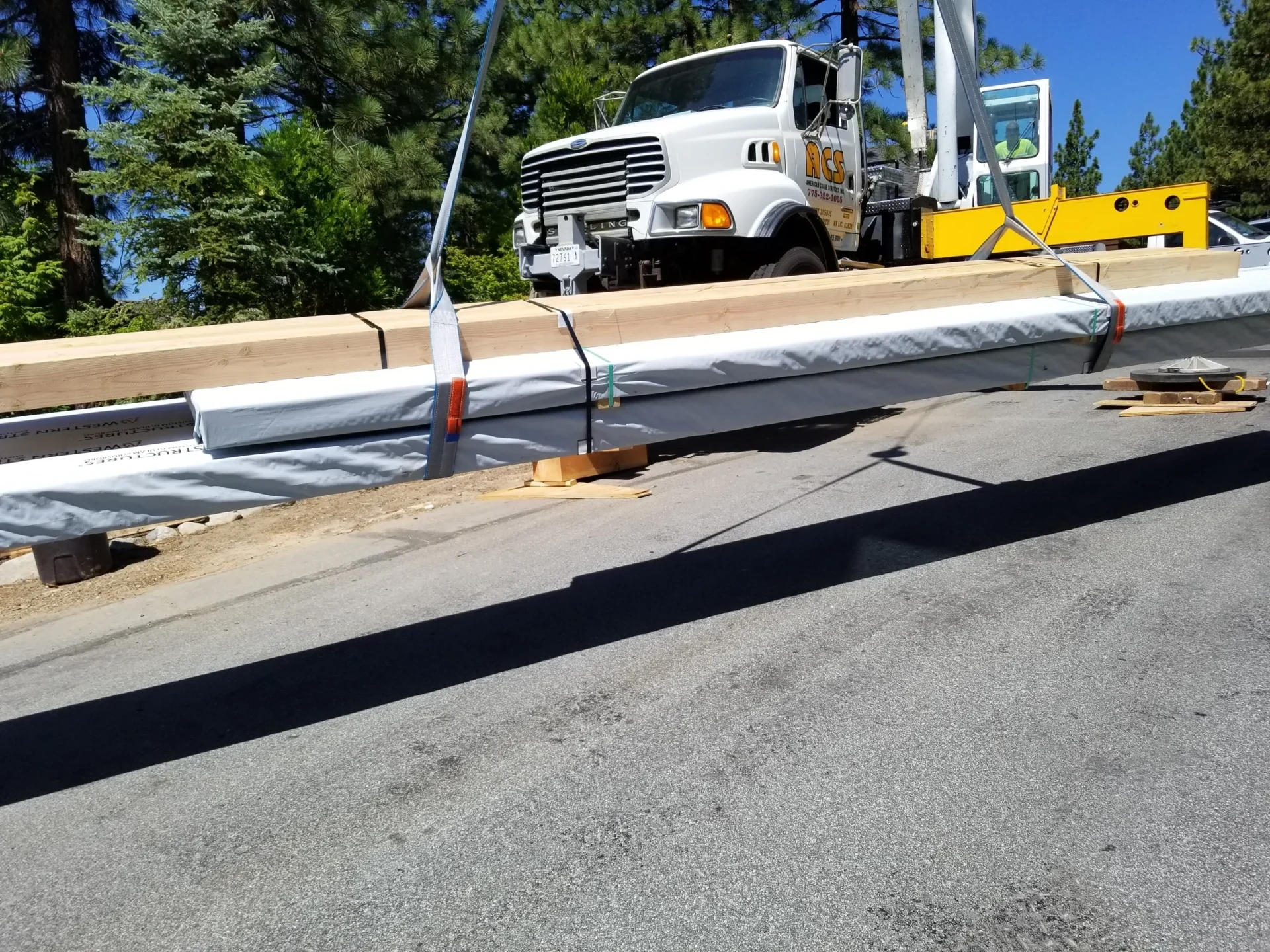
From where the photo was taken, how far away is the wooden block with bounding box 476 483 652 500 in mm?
7781

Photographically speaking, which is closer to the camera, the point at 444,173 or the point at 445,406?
the point at 445,406

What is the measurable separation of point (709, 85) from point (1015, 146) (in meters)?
6.46

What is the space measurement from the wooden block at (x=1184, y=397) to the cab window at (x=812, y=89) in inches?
151

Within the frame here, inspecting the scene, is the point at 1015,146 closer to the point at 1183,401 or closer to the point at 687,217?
the point at 1183,401

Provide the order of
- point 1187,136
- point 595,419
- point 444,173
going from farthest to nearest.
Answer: point 1187,136
point 444,173
point 595,419

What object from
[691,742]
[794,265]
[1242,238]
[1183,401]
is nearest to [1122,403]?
[1183,401]

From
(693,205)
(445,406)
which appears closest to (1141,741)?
(445,406)

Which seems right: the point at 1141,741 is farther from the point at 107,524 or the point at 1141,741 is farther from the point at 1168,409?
the point at 1168,409

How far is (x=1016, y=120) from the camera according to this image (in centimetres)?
1403

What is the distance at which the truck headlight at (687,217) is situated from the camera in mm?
8109

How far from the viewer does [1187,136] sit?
40438mm

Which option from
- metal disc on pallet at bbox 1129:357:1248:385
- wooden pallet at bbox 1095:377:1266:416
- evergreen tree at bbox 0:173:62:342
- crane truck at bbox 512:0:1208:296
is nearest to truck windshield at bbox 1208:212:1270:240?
crane truck at bbox 512:0:1208:296

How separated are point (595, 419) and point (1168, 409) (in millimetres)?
6668

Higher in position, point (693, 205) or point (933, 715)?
point (693, 205)
